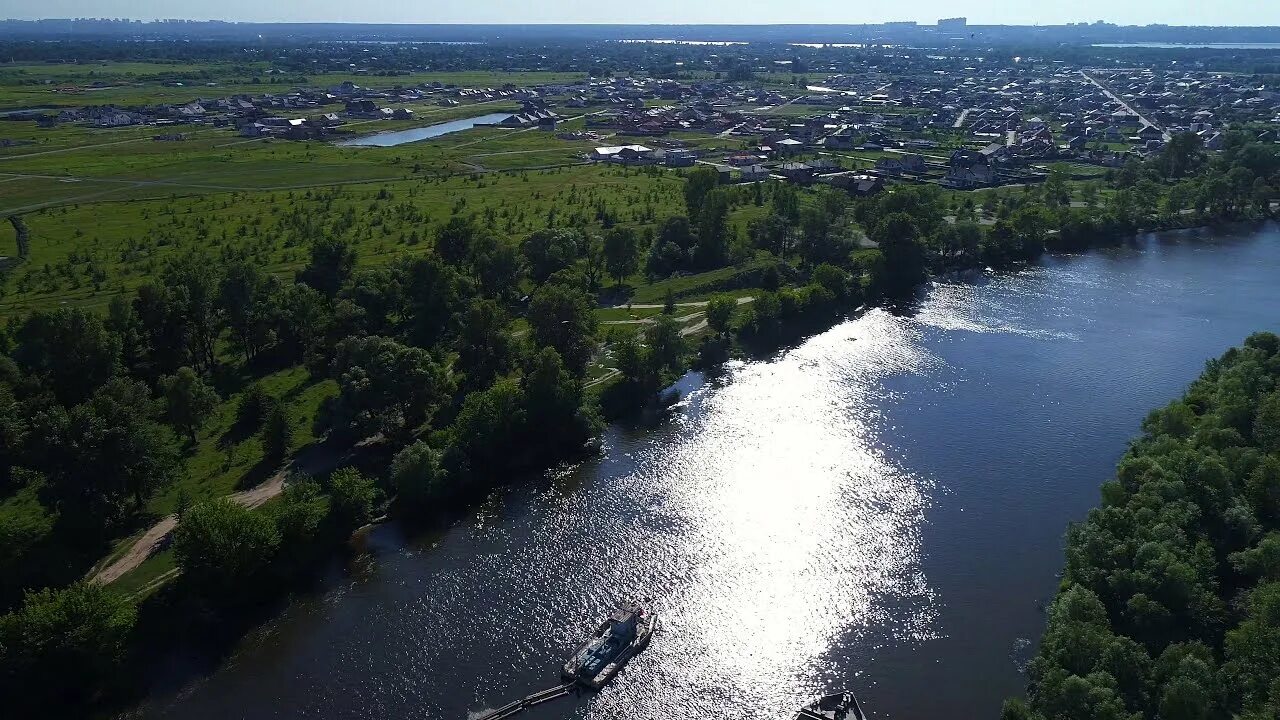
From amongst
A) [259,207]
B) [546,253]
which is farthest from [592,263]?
[259,207]

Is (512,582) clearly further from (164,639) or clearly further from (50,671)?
(50,671)

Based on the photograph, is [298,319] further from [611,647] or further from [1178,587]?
[1178,587]

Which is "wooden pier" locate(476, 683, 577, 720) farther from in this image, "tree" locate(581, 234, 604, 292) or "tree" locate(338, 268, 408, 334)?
"tree" locate(581, 234, 604, 292)

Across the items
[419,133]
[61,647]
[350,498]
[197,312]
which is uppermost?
[419,133]

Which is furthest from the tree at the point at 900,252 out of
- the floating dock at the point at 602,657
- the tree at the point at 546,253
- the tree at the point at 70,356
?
the tree at the point at 70,356

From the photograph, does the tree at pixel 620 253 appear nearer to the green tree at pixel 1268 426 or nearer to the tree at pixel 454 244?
the tree at pixel 454 244
